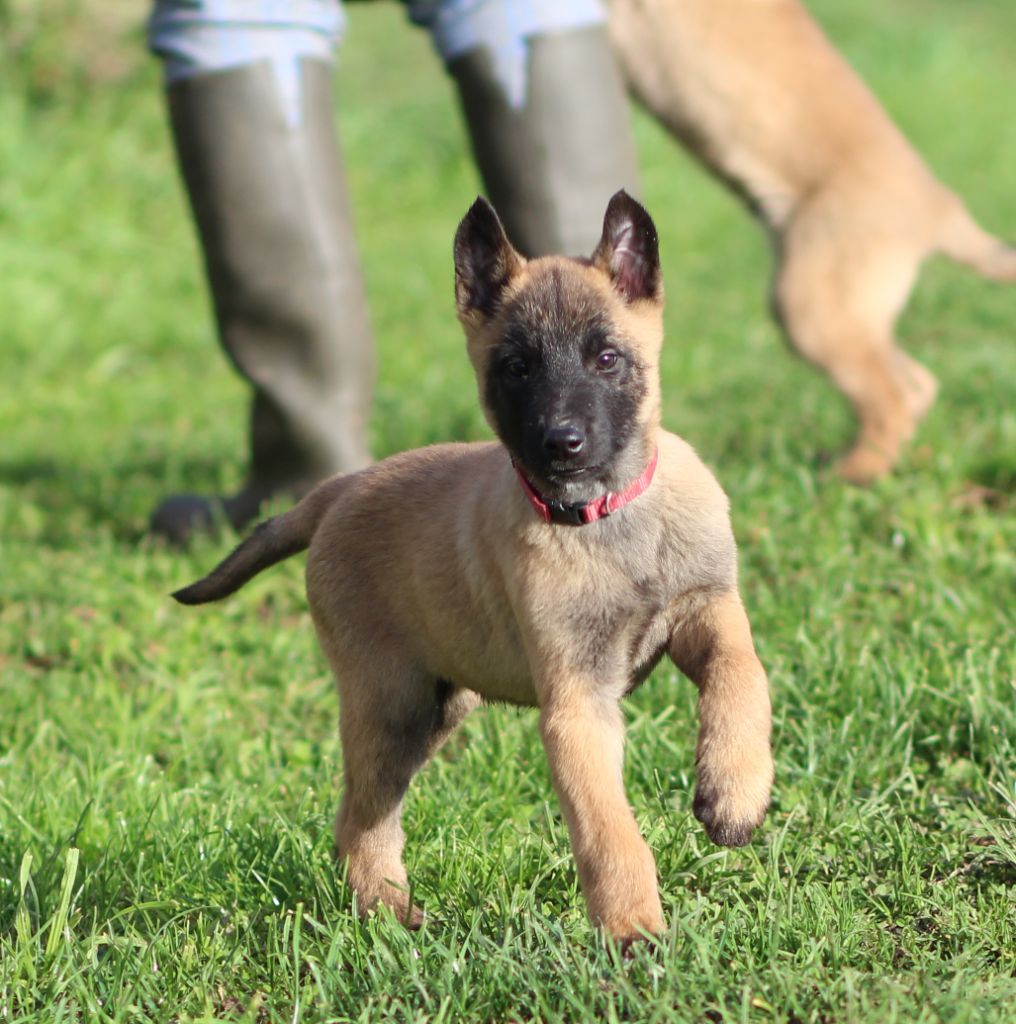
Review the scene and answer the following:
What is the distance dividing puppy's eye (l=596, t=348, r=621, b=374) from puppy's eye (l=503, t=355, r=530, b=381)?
108 mm

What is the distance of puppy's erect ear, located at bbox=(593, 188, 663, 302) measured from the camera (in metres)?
2.14

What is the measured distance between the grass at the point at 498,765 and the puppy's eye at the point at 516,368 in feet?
2.50

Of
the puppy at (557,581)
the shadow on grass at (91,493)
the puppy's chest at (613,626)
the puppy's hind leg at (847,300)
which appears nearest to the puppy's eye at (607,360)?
the puppy at (557,581)

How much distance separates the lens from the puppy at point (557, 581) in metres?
1.94

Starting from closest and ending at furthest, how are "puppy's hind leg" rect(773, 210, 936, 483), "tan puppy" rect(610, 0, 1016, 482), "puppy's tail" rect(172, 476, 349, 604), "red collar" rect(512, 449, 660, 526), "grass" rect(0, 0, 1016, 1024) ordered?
"grass" rect(0, 0, 1016, 1024)
"red collar" rect(512, 449, 660, 526)
"puppy's tail" rect(172, 476, 349, 604)
"puppy's hind leg" rect(773, 210, 936, 483)
"tan puppy" rect(610, 0, 1016, 482)

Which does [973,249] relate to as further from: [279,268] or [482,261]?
[482,261]

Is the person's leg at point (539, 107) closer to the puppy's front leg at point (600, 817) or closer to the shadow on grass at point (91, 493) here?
the shadow on grass at point (91, 493)

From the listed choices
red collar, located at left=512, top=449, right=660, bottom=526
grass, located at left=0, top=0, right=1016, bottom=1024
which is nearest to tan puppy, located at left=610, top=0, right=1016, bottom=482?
grass, located at left=0, top=0, right=1016, bottom=1024

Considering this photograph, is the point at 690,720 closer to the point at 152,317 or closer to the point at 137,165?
the point at 152,317

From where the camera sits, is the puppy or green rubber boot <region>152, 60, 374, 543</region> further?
green rubber boot <region>152, 60, 374, 543</region>

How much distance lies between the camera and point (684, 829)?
7.58ft

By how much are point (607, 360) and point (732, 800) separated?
666mm

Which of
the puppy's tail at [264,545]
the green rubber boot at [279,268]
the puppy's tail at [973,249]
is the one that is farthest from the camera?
the puppy's tail at [973,249]

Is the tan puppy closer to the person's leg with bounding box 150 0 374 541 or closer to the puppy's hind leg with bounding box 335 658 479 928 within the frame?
the person's leg with bounding box 150 0 374 541
